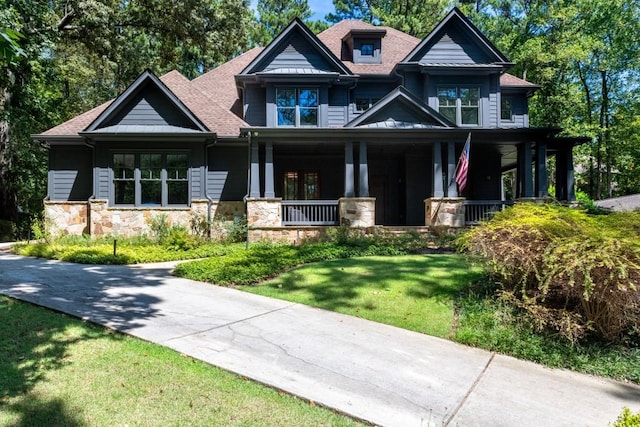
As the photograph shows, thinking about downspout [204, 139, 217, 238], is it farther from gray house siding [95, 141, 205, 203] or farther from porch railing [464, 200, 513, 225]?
porch railing [464, 200, 513, 225]

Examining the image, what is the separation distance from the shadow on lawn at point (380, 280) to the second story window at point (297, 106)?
8.48 metres

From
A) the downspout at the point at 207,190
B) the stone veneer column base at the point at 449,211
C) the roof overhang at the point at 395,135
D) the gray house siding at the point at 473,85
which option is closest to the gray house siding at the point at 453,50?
the gray house siding at the point at 473,85

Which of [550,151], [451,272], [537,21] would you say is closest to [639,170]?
[537,21]

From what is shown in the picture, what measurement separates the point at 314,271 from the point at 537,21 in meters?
26.8

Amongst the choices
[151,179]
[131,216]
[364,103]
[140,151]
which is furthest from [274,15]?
Result: [131,216]

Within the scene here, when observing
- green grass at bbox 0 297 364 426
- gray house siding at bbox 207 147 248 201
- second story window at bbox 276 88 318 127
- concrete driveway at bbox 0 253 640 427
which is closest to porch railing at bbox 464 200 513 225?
second story window at bbox 276 88 318 127

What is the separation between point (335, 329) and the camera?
5.43m

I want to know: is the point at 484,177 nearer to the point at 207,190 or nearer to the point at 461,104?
the point at 461,104

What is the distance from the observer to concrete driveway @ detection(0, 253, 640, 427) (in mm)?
3490

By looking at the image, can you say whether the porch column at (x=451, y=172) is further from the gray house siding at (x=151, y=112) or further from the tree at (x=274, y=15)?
the tree at (x=274, y=15)

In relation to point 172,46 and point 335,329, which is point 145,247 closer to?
point 335,329

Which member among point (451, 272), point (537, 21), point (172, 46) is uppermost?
point (537, 21)

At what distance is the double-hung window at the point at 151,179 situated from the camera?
14.7m

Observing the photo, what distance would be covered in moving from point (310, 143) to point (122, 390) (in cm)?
1180
